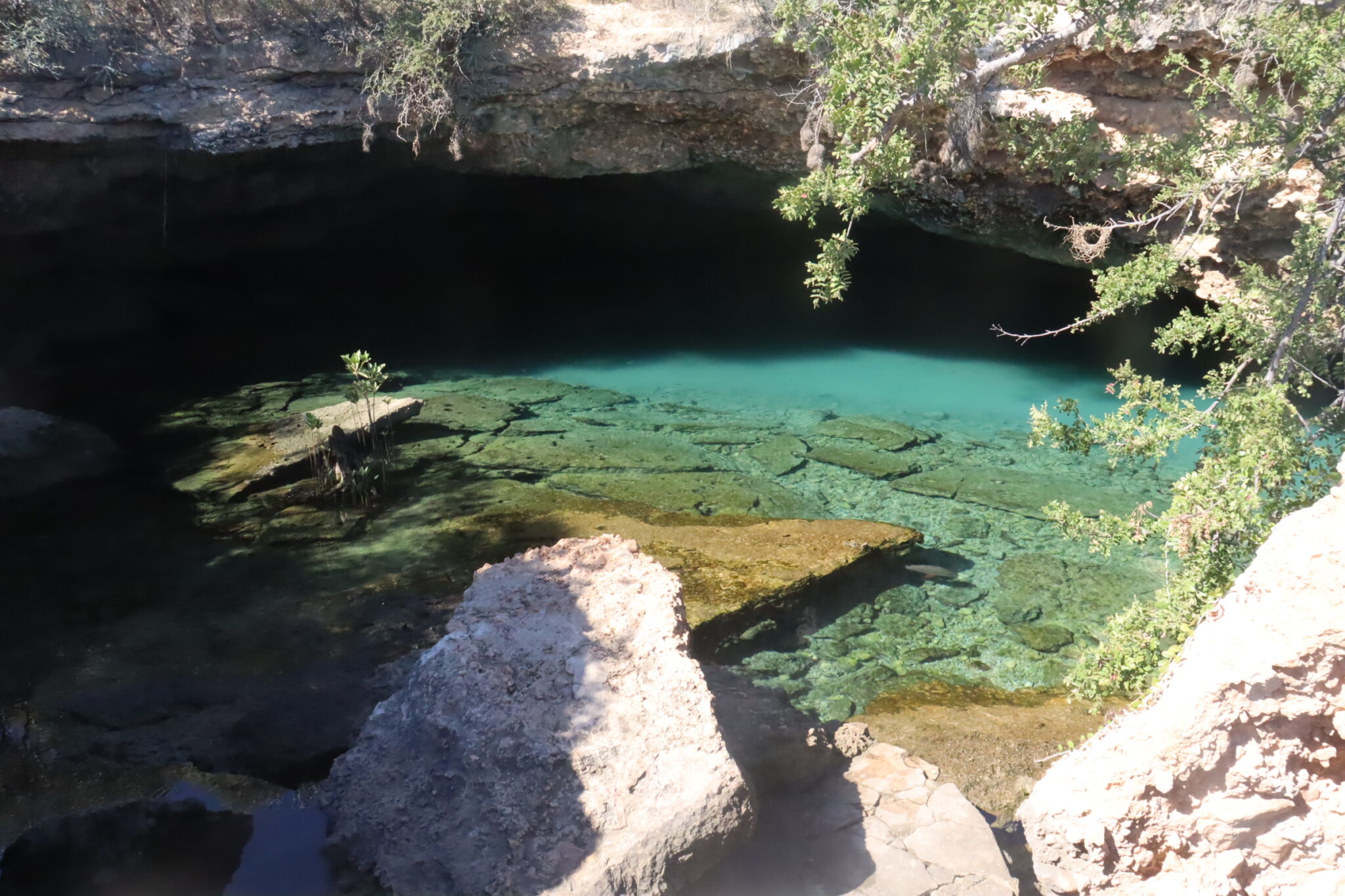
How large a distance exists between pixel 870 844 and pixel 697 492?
3.86m

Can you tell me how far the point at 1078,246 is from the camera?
5.48 metres

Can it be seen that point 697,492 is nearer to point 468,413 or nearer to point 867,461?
point 867,461

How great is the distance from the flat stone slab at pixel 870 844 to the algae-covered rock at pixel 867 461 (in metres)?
3.96

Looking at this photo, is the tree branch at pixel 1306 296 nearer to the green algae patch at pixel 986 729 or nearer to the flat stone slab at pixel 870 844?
the green algae patch at pixel 986 729

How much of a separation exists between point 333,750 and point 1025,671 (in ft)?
12.0

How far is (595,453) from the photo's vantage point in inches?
320

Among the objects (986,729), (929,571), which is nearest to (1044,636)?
(929,571)

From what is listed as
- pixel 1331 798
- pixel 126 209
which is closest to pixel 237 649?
pixel 1331 798

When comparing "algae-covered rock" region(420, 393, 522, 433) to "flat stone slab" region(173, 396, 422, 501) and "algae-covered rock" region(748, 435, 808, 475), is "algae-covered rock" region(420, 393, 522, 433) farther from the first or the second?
"algae-covered rock" region(748, 435, 808, 475)

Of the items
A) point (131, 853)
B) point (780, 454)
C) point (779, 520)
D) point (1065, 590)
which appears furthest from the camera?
point (780, 454)

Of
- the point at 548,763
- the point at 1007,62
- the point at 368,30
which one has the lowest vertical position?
the point at 548,763

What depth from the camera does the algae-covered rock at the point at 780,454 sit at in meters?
8.01

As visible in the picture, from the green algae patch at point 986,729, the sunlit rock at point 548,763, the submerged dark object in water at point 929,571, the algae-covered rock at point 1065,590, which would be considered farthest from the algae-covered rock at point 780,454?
the sunlit rock at point 548,763

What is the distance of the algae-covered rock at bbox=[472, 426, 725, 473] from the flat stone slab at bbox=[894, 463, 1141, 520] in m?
1.76
